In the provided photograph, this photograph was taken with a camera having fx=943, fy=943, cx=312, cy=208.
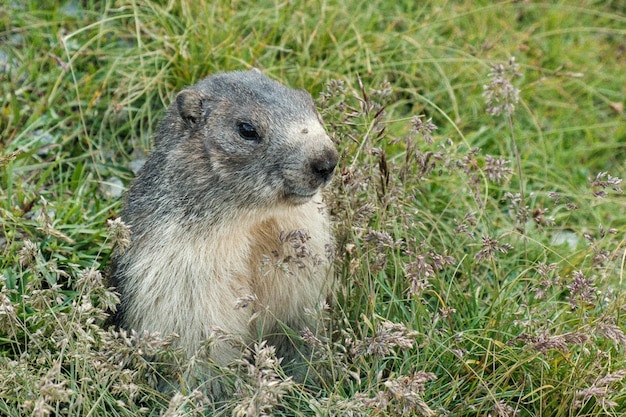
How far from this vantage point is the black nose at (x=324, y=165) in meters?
4.54

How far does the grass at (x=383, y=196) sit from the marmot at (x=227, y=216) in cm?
24

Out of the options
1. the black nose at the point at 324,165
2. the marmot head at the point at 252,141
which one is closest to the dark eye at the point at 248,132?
the marmot head at the point at 252,141

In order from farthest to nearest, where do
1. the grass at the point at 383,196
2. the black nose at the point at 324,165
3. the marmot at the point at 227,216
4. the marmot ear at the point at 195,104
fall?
the marmot ear at the point at 195,104 < the marmot at the point at 227,216 < the black nose at the point at 324,165 < the grass at the point at 383,196

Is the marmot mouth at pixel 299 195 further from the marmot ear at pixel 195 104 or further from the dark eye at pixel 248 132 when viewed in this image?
the marmot ear at pixel 195 104

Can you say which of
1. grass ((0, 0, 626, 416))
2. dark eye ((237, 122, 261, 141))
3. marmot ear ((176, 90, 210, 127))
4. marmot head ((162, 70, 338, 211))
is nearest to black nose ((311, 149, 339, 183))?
marmot head ((162, 70, 338, 211))

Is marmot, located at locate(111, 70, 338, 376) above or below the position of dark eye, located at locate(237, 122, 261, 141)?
below

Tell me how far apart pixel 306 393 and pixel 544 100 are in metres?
4.29

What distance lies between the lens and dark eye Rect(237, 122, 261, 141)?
15.8ft

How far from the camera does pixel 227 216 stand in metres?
4.85

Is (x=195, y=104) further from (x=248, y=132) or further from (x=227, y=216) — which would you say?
(x=227, y=216)

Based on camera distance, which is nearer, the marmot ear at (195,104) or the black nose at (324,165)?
the black nose at (324,165)

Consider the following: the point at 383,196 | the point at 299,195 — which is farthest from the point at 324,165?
the point at 383,196

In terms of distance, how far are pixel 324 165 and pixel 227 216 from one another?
0.63m

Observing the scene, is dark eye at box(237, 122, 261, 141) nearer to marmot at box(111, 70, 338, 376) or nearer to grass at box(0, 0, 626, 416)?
marmot at box(111, 70, 338, 376)
